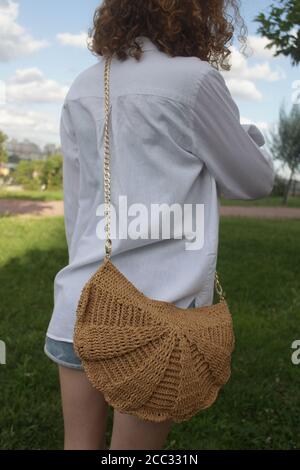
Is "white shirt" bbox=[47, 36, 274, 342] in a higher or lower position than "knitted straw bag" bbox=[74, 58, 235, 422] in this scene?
higher

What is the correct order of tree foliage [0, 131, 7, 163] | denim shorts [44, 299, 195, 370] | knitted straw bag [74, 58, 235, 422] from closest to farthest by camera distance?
1. knitted straw bag [74, 58, 235, 422]
2. denim shorts [44, 299, 195, 370]
3. tree foliage [0, 131, 7, 163]

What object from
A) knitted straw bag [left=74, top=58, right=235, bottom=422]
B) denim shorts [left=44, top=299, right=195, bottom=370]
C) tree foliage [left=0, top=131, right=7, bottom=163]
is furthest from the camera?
tree foliage [left=0, top=131, right=7, bottom=163]

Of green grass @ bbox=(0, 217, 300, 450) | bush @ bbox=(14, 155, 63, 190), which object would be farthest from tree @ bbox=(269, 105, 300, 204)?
green grass @ bbox=(0, 217, 300, 450)

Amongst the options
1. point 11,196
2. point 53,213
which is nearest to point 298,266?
point 53,213

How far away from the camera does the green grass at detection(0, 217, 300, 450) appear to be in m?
2.70

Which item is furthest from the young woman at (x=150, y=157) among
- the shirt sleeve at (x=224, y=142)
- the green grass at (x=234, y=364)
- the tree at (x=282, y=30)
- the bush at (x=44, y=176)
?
the bush at (x=44, y=176)

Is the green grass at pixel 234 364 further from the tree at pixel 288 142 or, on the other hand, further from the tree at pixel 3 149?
the tree at pixel 288 142

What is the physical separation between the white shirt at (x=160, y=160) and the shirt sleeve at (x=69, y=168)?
0.05 m

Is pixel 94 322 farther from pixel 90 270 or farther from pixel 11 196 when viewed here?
pixel 11 196

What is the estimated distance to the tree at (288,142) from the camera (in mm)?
25516

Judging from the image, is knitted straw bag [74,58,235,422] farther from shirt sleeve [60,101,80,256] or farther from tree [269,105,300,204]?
tree [269,105,300,204]

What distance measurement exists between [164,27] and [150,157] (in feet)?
1.15

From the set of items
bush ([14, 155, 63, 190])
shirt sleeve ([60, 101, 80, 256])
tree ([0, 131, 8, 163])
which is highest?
shirt sleeve ([60, 101, 80, 256])
